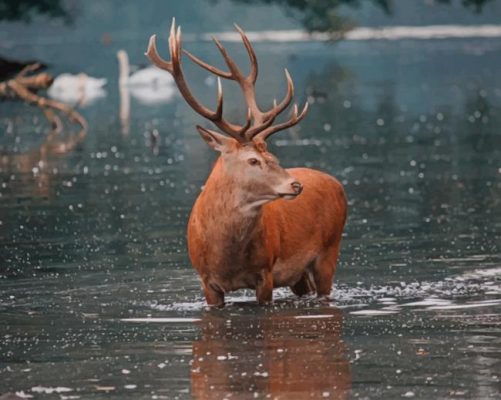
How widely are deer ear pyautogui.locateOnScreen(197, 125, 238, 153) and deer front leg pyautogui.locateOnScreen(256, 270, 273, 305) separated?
842 mm

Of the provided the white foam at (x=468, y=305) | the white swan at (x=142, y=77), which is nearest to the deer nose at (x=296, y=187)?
the white foam at (x=468, y=305)

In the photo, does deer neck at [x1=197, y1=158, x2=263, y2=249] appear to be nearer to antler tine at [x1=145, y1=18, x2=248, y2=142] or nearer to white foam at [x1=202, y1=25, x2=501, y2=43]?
antler tine at [x1=145, y1=18, x2=248, y2=142]

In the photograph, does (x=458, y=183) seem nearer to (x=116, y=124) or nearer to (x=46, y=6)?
(x=116, y=124)

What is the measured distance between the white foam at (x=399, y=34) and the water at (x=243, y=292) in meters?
78.9

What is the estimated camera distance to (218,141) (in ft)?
46.2

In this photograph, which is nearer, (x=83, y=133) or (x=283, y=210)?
(x=283, y=210)

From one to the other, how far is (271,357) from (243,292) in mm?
3270

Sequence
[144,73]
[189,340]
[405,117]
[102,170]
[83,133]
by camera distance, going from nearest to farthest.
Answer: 1. [189,340]
2. [102,170]
3. [83,133]
4. [405,117]
5. [144,73]

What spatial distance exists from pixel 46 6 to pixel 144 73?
8.36 metres

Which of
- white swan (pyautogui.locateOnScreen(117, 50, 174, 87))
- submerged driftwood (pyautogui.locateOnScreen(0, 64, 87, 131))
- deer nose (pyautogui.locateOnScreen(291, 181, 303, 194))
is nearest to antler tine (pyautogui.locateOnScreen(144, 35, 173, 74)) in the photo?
deer nose (pyautogui.locateOnScreen(291, 181, 303, 194))

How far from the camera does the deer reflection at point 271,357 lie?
11.0 metres

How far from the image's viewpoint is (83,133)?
36.2m

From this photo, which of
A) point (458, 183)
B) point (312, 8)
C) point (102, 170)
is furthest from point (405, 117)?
point (312, 8)

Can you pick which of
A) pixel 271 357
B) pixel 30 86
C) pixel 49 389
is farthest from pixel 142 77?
pixel 49 389
